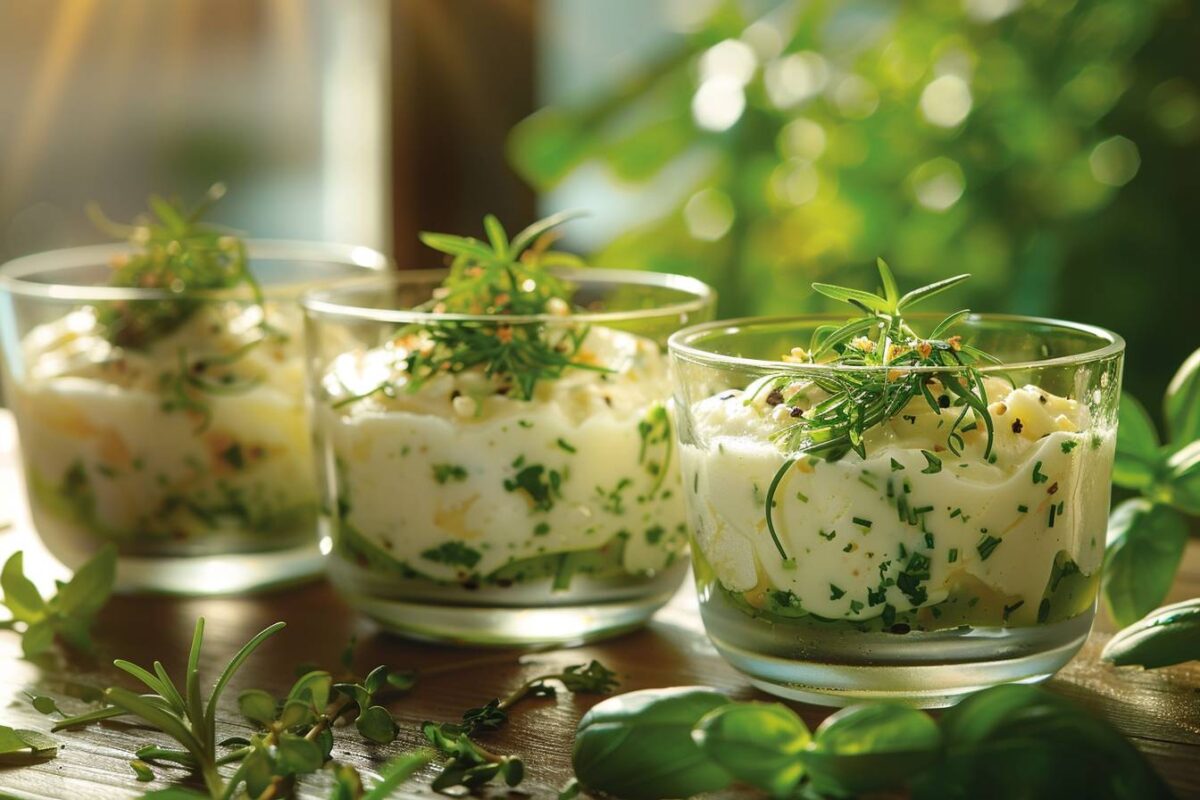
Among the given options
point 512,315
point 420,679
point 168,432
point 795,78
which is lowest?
point 420,679

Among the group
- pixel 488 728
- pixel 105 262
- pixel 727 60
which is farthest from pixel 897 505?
pixel 727 60

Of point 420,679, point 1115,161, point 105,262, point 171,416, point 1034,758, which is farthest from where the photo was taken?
point 1115,161

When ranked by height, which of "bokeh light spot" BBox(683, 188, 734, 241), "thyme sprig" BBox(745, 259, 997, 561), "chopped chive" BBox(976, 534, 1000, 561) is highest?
"bokeh light spot" BBox(683, 188, 734, 241)

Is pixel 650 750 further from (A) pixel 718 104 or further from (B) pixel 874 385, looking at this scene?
(A) pixel 718 104

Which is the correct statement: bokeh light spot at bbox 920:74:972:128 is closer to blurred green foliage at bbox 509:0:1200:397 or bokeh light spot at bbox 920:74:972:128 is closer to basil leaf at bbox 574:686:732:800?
blurred green foliage at bbox 509:0:1200:397

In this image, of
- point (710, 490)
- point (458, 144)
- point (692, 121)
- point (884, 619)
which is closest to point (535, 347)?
point (710, 490)

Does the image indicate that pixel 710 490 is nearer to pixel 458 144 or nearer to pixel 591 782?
pixel 591 782

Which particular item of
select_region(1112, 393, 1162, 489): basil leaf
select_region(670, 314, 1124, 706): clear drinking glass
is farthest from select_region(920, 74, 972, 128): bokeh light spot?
select_region(670, 314, 1124, 706): clear drinking glass
